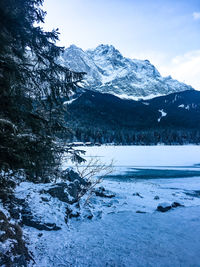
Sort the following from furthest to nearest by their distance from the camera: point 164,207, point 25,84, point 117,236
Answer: point 164,207, point 117,236, point 25,84

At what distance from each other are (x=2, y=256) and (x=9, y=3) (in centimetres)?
619

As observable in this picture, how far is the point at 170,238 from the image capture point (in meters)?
7.49

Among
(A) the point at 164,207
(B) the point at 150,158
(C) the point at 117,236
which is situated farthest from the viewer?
(B) the point at 150,158

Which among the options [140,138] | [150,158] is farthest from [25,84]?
[140,138]

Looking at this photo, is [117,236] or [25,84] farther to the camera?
[117,236]

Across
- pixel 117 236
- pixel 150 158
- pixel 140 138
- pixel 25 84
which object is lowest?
pixel 117 236

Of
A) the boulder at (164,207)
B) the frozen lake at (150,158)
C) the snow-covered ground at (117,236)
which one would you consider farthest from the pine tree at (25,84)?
the frozen lake at (150,158)

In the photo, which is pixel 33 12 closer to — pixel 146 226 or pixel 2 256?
pixel 2 256

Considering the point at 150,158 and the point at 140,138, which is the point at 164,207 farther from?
the point at 140,138

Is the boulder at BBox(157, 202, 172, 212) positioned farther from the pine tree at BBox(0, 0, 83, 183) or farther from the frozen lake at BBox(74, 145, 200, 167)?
the frozen lake at BBox(74, 145, 200, 167)

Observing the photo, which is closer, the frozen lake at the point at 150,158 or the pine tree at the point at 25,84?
the pine tree at the point at 25,84

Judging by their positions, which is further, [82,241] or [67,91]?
[82,241]

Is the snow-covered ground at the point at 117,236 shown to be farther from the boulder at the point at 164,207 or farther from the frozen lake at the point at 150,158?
the frozen lake at the point at 150,158

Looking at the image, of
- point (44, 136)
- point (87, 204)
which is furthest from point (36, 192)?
point (44, 136)
